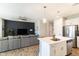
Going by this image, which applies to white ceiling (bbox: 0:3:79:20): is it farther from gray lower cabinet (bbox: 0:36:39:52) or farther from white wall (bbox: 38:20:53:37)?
gray lower cabinet (bbox: 0:36:39:52)

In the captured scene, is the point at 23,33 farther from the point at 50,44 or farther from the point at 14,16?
the point at 50,44

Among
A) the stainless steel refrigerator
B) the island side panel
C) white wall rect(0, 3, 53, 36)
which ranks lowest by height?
the island side panel

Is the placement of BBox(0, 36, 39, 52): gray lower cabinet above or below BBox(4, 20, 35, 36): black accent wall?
below

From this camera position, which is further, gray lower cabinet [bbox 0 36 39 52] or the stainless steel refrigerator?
the stainless steel refrigerator

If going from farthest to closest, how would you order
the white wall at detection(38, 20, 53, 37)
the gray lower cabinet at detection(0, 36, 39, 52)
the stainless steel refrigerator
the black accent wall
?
the stainless steel refrigerator < the gray lower cabinet at detection(0, 36, 39, 52) < the white wall at detection(38, 20, 53, 37) < the black accent wall

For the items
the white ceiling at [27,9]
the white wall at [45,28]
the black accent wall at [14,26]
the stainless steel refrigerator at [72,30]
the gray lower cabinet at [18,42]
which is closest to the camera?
the white ceiling at [27,9]

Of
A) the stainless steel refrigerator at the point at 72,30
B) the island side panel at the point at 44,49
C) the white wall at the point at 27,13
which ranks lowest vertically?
the island side panel at the point at 44,49

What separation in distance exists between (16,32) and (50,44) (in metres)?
1.01

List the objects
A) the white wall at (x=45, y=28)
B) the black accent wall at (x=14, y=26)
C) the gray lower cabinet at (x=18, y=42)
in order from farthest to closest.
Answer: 1. the gray lower cabinet at (x=18, y=42)
2. the white wall at (x=45, y=28)
3. the black accent wall at (x=14, y=26)

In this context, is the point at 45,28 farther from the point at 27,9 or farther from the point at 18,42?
the point at 18,42

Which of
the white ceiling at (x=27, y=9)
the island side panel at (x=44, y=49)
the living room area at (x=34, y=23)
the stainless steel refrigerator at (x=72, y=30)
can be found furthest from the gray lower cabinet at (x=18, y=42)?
the stainless steel refrigerator at (x=72, y=30)

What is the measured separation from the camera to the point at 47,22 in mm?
2924

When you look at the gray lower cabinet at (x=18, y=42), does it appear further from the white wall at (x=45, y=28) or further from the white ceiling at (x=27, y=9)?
the white ceiling at (x=27, y=9)

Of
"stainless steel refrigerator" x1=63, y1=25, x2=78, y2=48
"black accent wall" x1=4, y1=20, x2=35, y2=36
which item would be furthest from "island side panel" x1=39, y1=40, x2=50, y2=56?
"stainless steel refrigerator" x1=63, y1=25, x2=78, y2=48
